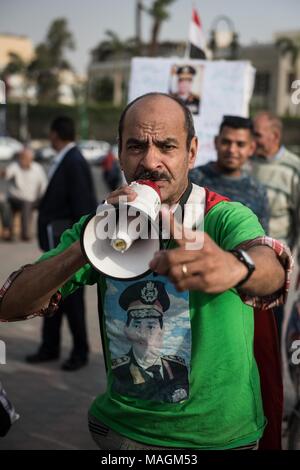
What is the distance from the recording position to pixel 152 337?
2.21 metres

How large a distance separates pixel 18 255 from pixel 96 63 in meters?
77.5

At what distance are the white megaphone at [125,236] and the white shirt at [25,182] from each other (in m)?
11.3

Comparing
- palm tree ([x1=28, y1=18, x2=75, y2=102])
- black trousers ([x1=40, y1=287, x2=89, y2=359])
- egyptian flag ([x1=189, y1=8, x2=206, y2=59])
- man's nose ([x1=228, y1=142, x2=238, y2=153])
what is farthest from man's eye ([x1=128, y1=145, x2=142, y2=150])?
palm tree ([x1=28, y1=18, x2=75, y2=102])

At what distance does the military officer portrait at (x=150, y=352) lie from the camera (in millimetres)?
2186

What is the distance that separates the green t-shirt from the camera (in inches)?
84.9

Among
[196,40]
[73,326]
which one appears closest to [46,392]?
[73,326]

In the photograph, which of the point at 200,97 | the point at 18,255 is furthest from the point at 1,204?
the point at 200,97

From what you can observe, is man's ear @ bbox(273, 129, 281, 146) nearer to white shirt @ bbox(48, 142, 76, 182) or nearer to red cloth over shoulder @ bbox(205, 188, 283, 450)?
white shirt @ bbox(48, 142, 76, 182)

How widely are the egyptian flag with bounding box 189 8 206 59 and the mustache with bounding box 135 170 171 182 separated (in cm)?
496

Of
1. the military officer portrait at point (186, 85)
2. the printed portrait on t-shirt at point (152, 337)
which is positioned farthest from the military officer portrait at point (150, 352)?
the military officer portrait at point (186, 85)

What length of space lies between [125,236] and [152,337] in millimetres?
465

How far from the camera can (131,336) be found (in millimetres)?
2240

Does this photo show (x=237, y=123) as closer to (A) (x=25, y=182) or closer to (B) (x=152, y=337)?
(B) (x=152, y=337)
